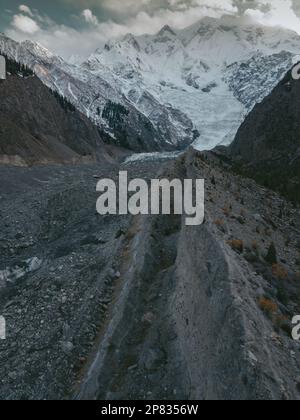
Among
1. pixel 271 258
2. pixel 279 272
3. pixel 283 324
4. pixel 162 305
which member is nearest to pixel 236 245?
pixel 271 258

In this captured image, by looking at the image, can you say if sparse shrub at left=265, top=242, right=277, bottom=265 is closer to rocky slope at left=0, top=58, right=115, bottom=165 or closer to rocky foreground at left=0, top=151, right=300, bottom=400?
rocky foreground at left=0, top=151, right=300, bottom=400

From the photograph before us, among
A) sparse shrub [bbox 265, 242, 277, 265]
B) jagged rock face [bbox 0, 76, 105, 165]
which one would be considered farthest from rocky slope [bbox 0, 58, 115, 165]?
sparse shrub [bbox 265, 242, 277, 265]

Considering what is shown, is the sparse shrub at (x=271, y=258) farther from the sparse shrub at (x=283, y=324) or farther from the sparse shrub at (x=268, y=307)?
the sparse shrub at (x=283, y=324)

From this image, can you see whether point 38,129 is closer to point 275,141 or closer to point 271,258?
point 275,141

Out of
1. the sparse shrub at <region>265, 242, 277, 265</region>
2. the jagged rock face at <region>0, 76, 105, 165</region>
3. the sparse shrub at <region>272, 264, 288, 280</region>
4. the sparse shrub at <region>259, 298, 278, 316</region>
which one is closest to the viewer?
the sparse shrub at <region>259, 298, 278, 316</region>

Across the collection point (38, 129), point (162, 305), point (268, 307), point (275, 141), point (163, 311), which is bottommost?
point (163, 311)
